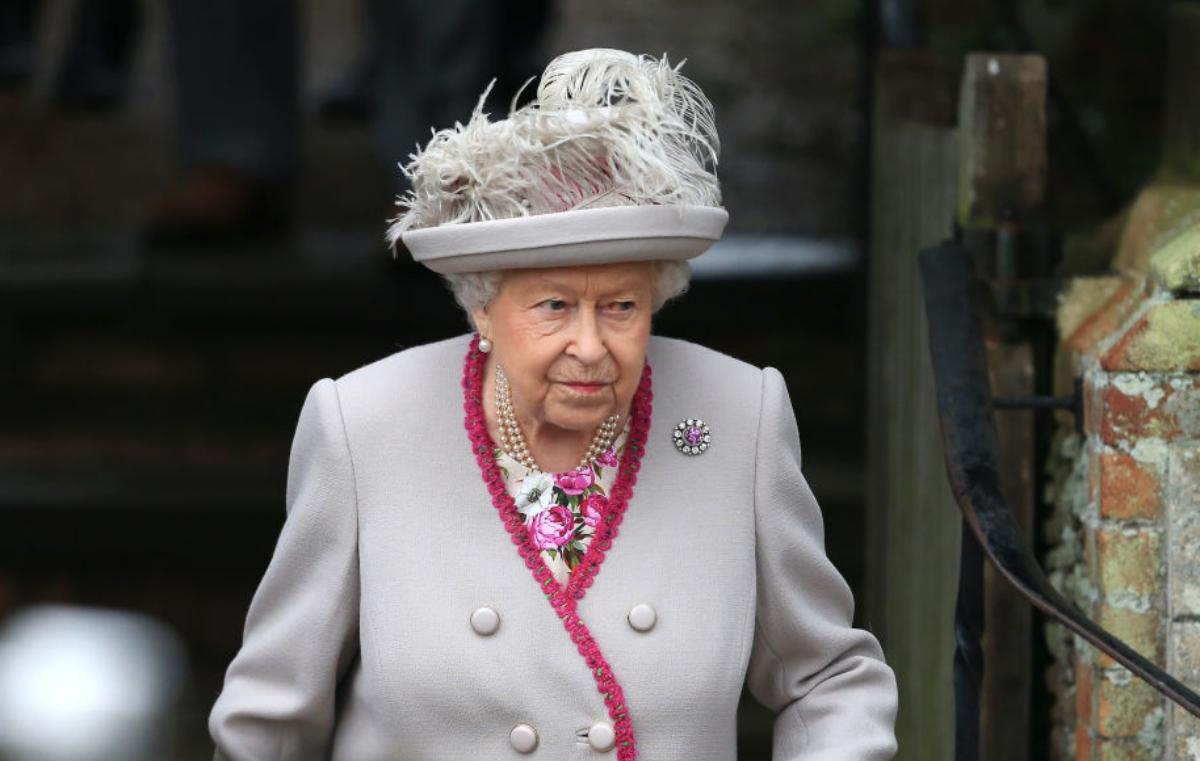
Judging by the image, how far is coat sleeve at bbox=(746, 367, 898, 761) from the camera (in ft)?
8.32

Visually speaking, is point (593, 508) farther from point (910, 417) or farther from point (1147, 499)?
point (910, 417)

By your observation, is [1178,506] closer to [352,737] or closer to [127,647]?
[352,737]

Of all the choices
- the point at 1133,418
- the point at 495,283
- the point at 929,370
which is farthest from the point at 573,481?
the point at 929,370

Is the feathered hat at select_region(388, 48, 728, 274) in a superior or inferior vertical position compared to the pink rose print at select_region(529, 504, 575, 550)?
superior

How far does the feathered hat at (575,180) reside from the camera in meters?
2.31

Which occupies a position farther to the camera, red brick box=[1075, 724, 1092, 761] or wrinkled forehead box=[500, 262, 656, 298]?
red brick box=[1075, 724, 1092, 761]

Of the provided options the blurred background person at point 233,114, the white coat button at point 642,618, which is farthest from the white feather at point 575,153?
the blurred background person at point 233,114

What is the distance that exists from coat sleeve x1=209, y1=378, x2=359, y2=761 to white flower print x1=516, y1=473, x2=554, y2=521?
20 cm

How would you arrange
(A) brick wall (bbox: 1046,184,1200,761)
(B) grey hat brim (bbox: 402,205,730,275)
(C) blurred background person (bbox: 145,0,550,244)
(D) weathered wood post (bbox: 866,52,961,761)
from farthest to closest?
(C) blurred background person (bbox: 145,0,550,244)
(D) weathered wood post (bbox: 866,52,961,761)
(A) brick wall (bbox: 1046,184,1200,761)
(B) grey hat brim (bbox: 402,205,730,275)

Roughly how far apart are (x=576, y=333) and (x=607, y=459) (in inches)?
9.7

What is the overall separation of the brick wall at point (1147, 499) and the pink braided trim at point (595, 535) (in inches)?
30.6

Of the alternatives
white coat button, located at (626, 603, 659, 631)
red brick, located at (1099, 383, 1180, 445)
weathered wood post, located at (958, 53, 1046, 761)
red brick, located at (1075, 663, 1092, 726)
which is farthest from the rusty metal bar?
white coat button, located at (626, 603, 659, 631)

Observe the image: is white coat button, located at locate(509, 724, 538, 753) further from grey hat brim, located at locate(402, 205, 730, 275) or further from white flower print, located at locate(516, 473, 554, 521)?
grey hat brim, located at locate(402, 205, 730, 275)

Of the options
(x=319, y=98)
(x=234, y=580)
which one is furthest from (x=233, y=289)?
(x=319, y=98)
